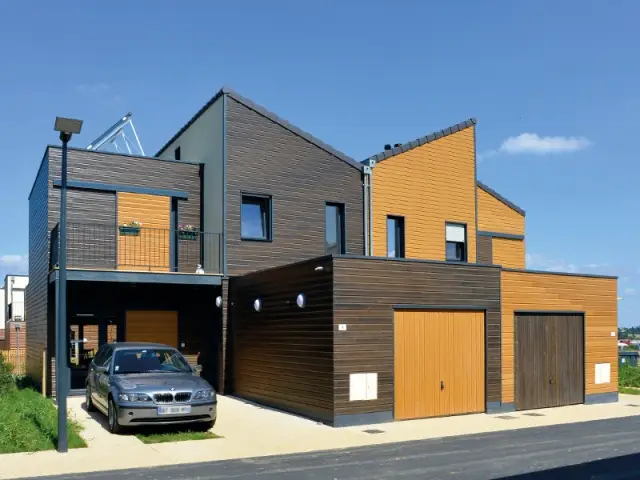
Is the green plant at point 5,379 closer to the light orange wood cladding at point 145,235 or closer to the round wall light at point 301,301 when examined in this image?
the light orange wood cladding at point 145,235

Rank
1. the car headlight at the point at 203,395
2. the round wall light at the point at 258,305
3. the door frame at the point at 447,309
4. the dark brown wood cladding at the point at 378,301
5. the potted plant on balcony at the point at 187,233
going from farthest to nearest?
the potted plant on balcony at the point at 187,233, the round wall light at the point at 258,305, the door frame at the point at 447,309, the dark brown wood cladding at the point at 378,301, the car headlight at the point at 203,395

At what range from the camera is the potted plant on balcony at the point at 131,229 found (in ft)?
56.6

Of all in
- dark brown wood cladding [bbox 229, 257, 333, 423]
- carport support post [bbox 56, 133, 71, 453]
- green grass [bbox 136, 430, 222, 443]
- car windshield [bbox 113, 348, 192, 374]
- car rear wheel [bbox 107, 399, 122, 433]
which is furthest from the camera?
dark brown wood cladding [bbox 229, 257, 333, 423]

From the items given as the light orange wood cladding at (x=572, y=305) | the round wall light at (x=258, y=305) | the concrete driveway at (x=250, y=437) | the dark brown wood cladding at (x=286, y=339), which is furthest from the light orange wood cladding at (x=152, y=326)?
the light orange wood cladding at (x=572, y=305)

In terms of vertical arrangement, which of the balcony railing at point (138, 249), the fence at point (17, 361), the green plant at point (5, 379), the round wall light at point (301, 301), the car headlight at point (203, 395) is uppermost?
the balcony railing at point (138, 249)

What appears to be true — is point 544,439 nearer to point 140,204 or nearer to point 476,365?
point 476,365

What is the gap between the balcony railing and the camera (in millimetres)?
16631

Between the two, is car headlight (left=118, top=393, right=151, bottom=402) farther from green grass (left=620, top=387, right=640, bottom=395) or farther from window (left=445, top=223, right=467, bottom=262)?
green grass (left=620, top=387, right=640, bottom=395)

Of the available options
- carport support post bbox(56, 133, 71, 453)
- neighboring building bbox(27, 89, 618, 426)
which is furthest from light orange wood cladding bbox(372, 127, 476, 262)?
carport support post bbox(56, 133, 71, 453)

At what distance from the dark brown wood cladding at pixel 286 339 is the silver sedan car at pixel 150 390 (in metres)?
2.21

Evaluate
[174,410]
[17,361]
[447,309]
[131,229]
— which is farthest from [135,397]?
[17,361]

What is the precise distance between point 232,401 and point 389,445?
6.18 metres

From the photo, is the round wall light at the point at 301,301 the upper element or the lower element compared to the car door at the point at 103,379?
upper

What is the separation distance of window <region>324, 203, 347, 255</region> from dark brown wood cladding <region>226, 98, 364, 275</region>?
0.20 meters
